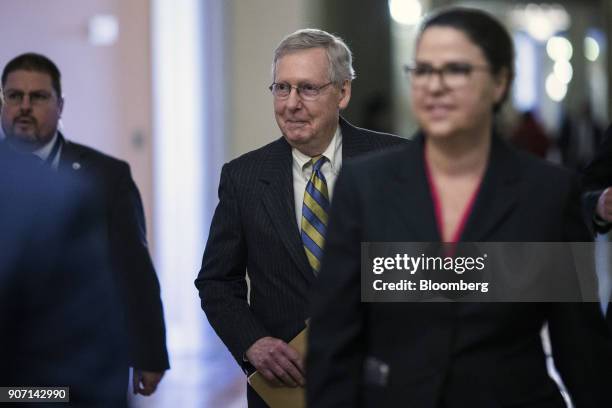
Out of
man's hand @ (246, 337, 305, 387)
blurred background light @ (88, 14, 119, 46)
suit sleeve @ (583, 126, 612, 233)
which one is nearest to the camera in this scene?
man's hand @ (246, 337, 305, 387)

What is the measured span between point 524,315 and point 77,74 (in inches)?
204

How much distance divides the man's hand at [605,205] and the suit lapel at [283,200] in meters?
1.06

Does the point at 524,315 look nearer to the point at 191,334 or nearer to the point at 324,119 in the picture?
the point at 324,119

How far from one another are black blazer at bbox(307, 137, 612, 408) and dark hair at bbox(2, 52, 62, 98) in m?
1.86

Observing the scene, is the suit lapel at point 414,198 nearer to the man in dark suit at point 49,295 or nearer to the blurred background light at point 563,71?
the man in dark suit at point 49,295

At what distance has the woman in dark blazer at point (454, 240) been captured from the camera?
2.32 m

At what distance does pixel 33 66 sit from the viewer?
395 cm

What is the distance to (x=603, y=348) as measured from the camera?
7.82ft

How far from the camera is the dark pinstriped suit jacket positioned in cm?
320

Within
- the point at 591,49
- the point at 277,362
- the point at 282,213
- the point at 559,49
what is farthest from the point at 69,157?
the point at 559,49

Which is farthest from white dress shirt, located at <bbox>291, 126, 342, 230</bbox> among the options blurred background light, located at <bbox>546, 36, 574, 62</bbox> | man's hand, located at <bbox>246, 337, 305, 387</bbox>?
blurred background light, located at <bbox>546, 36, 574, 62</bbox>

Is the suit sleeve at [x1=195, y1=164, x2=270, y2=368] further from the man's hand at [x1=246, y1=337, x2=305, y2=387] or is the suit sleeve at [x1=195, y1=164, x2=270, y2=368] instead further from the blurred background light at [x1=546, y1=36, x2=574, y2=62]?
the blurred background light at [x1=546, y1=36, x2=574, y2=62]

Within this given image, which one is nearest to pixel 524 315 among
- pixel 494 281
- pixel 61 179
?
pixel 494 281

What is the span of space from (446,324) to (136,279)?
70.6 inches
